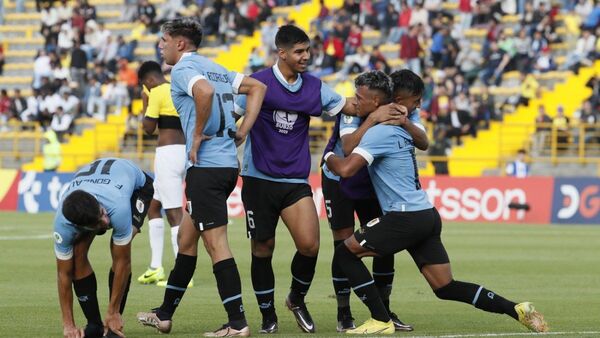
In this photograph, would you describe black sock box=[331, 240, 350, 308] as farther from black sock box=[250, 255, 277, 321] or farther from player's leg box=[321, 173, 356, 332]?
black sock box=[250, 255, 277, 321]

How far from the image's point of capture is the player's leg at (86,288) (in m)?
10.1

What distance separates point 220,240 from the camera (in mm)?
10539

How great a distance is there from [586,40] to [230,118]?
2485 cm

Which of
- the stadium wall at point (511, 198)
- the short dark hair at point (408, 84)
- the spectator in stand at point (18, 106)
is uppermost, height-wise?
the short dark hair at point (408, 84)

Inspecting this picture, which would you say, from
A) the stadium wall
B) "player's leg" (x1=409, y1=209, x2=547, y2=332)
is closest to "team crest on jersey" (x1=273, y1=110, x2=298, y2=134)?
"player's leg" (x1=409, y1=209, x2=547, y2=332)

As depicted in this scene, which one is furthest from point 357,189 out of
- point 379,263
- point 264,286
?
point 264,286

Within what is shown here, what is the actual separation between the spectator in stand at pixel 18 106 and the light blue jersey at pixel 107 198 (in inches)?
1226

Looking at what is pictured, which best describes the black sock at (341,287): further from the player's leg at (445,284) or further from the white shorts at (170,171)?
the white shorts at (170,171)

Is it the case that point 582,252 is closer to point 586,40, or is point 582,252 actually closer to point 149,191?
point 149,191

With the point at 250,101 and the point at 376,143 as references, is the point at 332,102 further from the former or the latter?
the point at 250,101

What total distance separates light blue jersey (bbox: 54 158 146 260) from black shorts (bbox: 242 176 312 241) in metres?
1.15

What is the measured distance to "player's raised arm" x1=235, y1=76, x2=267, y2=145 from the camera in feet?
34.6

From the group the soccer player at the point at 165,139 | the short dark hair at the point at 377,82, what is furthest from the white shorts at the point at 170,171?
the short dark hair at the point at 377,82

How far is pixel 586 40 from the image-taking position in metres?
34.0
